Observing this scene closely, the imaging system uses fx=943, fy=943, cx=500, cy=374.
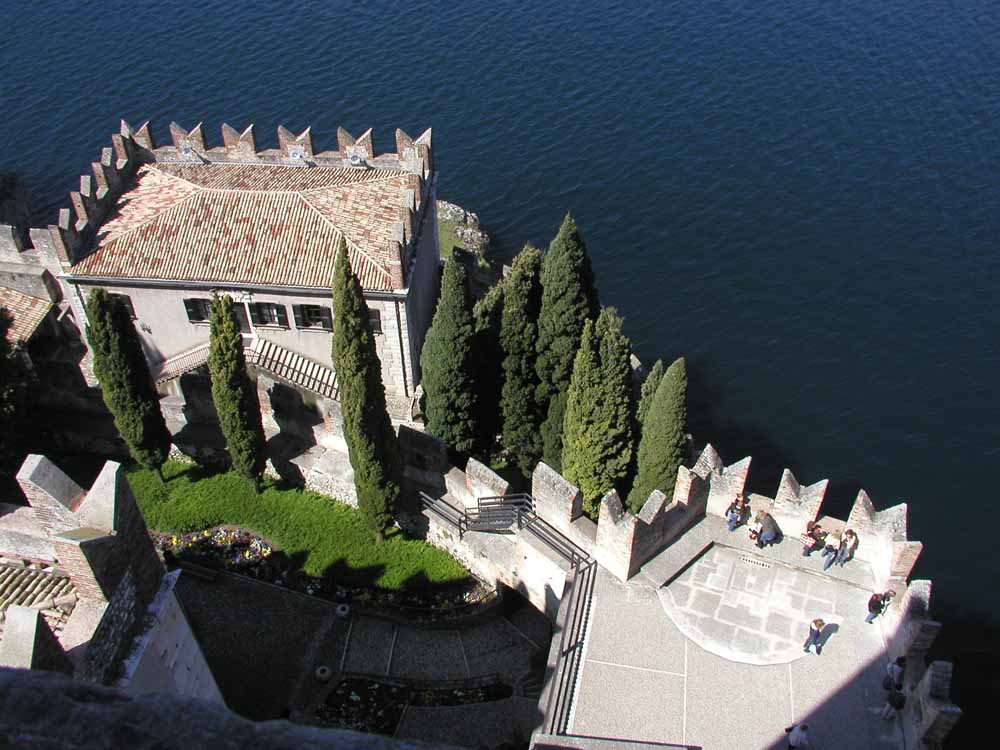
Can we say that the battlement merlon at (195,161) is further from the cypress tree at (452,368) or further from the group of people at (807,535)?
the group of people at (807,535)

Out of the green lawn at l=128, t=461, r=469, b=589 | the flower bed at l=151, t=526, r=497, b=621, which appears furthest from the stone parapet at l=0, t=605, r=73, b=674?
the green lawn at l=128, t=461, r=469, b=589

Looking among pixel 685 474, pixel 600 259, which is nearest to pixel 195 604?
pixel 685 474

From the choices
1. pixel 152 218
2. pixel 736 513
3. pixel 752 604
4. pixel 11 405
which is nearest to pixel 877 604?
pixel 752 604

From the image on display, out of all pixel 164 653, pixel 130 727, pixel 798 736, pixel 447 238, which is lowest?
pixel 130 727

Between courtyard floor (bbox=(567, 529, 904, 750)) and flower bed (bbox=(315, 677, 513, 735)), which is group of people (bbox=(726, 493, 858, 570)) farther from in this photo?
flower bed (bbox=(315, 677, 513, 735))

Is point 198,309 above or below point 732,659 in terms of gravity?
above

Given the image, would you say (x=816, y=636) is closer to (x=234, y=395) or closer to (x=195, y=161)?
(x=234, y=395)
